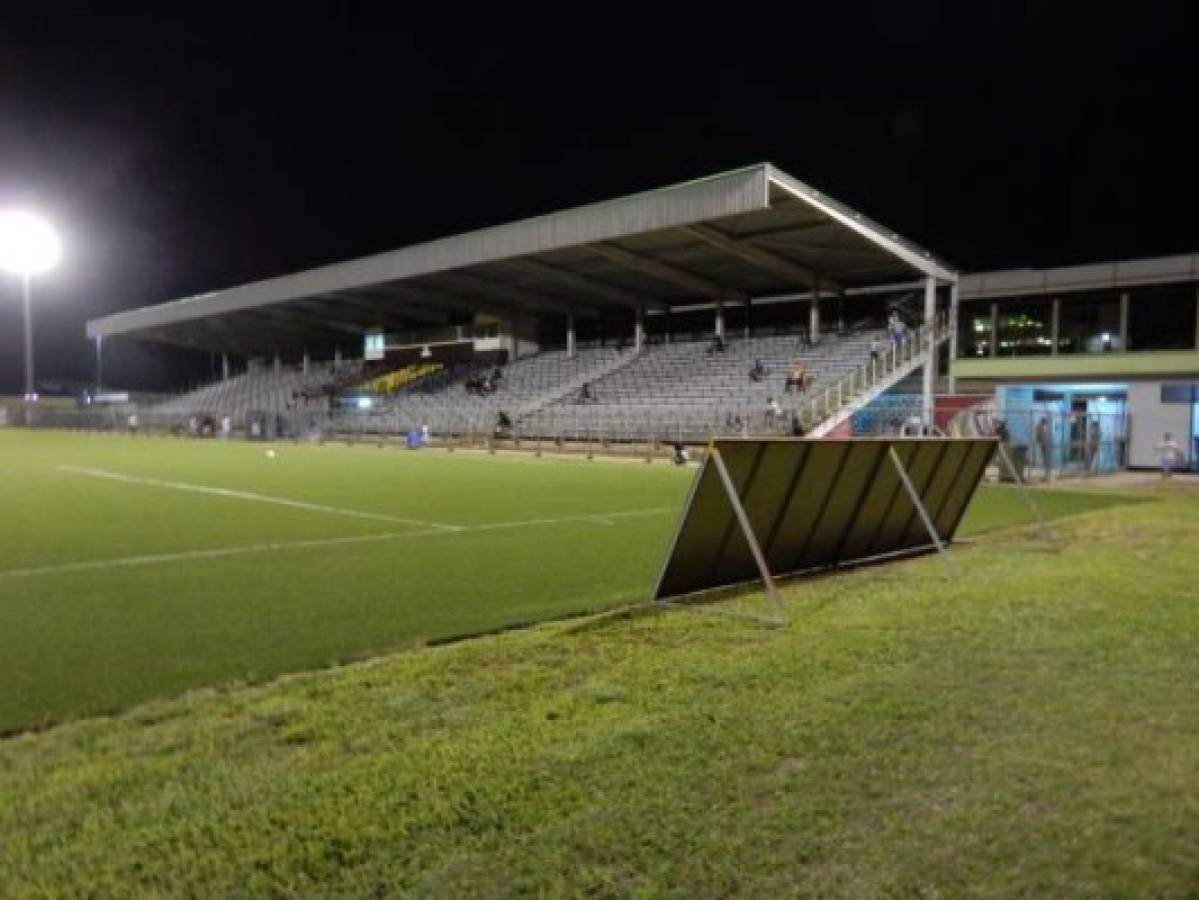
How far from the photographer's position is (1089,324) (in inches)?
1272

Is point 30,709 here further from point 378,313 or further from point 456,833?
point 378,313

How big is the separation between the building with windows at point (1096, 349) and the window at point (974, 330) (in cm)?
4

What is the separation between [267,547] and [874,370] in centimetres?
2630

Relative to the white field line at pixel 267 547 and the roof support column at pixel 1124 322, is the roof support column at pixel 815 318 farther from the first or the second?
the white field line at pixel 267 547

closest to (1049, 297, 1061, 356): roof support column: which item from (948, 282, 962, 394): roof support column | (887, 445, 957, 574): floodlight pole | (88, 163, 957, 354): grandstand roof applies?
(948, 282, 962, 394): roof support column

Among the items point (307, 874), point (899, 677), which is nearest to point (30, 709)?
point (307, 874)

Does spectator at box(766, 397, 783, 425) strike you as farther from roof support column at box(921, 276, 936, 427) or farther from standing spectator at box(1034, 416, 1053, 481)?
standing spectator at box(1034, 416, 1053, 481)

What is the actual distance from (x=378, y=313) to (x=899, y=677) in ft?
179

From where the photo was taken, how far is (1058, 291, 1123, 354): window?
104 ft

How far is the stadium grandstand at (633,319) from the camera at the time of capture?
33.3 metres

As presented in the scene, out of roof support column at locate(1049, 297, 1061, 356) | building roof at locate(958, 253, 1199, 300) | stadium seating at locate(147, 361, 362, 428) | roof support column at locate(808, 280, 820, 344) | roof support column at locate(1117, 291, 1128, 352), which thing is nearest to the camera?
building roof at locate(958, 253, 1199, 300)

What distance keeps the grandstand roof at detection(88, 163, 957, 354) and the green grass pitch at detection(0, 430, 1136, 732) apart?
13868 mm

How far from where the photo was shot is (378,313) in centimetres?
5738

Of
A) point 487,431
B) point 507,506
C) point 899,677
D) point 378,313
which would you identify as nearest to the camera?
point 899,677
